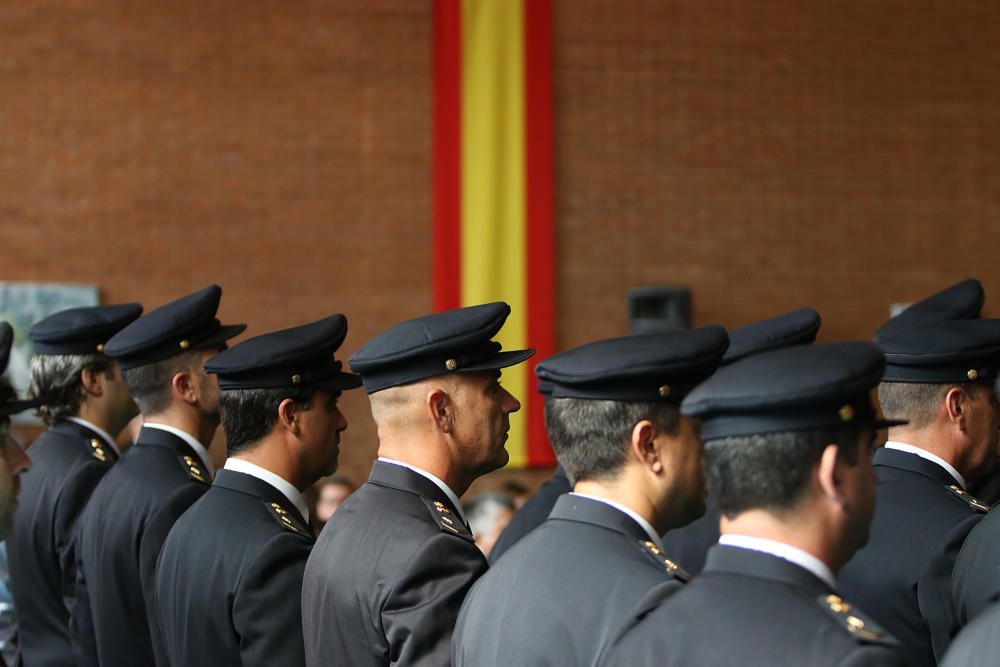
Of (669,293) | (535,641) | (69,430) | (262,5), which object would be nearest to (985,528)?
(535,641)

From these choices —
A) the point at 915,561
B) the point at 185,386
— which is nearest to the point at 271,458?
the point at 185,386

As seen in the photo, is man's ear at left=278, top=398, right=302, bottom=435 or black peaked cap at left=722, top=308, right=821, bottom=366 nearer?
man's ear at left=278, top=398, right=302, bottom=435

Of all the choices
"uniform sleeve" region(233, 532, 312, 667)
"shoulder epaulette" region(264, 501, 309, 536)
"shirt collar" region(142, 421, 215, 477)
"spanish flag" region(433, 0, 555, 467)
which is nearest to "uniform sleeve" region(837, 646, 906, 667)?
"uniform sleeve" region(233, 532, 312, 667)

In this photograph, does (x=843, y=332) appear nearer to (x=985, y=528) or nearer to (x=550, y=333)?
(x=550, y=333)

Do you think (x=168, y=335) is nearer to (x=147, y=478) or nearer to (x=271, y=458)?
(x=147, y=478)

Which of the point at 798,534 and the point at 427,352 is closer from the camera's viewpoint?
the point at 798,534

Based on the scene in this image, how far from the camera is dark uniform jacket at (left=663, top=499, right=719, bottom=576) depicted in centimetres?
296

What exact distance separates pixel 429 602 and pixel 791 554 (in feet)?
2.52

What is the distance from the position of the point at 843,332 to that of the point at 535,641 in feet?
21.6

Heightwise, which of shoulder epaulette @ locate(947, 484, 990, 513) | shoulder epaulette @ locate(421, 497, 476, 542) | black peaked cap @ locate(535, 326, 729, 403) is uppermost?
black peaked cap @ locate(535, 326, 729, 403)

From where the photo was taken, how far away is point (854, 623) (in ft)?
4.65

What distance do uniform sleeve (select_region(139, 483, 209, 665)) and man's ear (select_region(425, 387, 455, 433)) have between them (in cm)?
82

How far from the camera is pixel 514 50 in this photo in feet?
25.6

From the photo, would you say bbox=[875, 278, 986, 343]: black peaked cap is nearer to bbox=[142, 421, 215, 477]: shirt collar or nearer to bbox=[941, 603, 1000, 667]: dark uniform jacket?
bbox=[142, 421, 215, 477]: shirt collar
